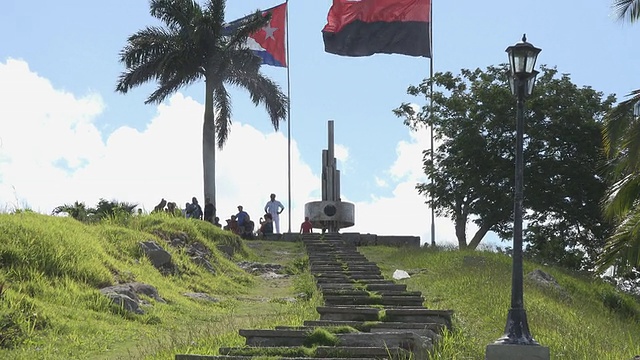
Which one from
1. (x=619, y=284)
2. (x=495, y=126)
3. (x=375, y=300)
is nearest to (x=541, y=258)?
(x=619, y=284)

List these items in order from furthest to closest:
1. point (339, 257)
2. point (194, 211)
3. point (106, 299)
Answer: point (194, 211) < point (339, 257) < point (106, 299)

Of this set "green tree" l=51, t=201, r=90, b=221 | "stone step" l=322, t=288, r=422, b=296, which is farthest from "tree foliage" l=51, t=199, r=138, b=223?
"stone step" l=322, t=288, r=422, b=296

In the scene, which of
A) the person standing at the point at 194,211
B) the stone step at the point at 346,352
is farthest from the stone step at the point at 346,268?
the stone step at the point at 346,352

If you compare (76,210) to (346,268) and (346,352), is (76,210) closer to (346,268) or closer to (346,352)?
(346,268)

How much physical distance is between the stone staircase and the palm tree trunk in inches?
748

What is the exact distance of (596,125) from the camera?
3216 cm

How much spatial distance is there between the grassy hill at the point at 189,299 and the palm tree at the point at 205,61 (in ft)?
44.9

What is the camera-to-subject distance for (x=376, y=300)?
14.5 m

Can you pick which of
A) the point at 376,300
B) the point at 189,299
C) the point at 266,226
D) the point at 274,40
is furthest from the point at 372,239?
the point at 376,300

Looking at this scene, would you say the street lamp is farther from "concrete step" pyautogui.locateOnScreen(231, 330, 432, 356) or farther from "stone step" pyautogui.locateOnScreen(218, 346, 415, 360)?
"stone step" pyautogui.locateOnScreen(218, 346, 415, 360)

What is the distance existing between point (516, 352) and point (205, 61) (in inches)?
1204

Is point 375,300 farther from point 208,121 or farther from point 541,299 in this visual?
point 208,121

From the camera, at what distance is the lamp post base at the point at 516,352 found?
33.5ft

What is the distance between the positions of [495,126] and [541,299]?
50.8 feet
